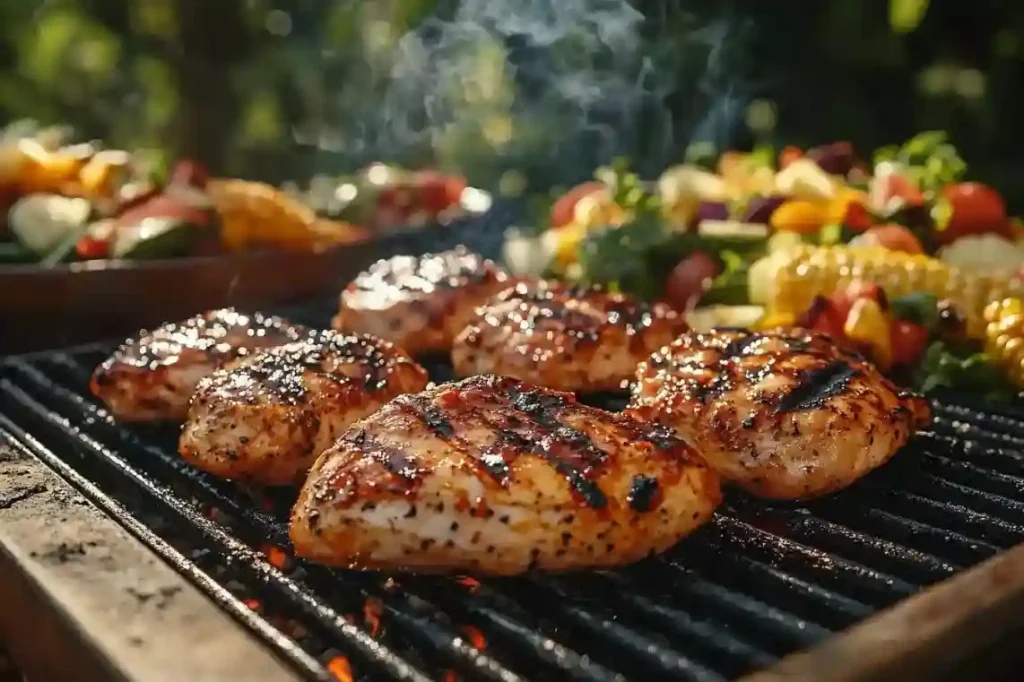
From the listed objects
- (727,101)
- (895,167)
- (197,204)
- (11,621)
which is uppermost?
(727,101)

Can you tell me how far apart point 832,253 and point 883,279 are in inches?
9.0

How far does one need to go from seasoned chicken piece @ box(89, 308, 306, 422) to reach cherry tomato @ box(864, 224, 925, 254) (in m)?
2.40

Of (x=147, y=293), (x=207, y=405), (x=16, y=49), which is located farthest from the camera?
(x=16, y=49)

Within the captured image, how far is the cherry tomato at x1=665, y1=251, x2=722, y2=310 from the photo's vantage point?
4.47m

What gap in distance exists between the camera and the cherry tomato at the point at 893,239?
13.6ft

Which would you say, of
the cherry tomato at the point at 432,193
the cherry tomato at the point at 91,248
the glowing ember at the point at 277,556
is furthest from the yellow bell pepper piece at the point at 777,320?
the cherry tomato at the point at 91,248

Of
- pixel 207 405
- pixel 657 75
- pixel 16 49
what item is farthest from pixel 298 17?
pixel 207 405

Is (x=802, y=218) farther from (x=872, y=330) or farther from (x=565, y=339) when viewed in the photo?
(x=565, y=339)

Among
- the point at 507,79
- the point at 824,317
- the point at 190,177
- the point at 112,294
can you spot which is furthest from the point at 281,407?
the point at 507,79

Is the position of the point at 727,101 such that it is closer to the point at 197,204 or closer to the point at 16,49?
the point at 197,204

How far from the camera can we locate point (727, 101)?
7.87 metres

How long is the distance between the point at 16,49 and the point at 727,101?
7.41 meters

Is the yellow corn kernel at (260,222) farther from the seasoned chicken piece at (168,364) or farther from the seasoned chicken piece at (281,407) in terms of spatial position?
the seasoned chicken piece at (281,407)

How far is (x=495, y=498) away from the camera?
2033mm
